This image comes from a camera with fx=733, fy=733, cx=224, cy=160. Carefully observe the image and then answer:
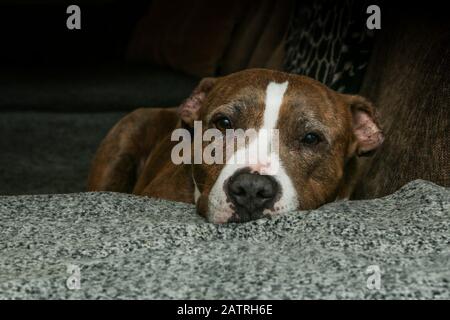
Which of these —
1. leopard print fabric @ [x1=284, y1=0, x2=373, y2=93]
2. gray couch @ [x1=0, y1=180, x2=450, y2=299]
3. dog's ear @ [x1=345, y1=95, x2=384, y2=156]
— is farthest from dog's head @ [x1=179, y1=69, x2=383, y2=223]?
leopard print fabric @ [x1=284, y1=0, x2=373, y2=93]

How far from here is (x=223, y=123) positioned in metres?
2.71

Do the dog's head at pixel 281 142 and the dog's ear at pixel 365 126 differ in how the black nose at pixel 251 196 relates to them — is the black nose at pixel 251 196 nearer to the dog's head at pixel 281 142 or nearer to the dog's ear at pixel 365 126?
the dog's head at pixel 281 142

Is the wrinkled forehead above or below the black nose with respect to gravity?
above

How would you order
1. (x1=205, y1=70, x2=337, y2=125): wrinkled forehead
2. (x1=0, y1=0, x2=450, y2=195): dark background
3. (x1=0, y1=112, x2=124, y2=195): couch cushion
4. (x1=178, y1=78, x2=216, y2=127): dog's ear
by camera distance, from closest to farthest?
(x1=205, y1=70, x2=337, y2=125): wrinkled forehead
(x1=0, y1=0, x2=450, y2=195): dark background
(x1=178, y1=78, x2=216, y2=127): dog's ear
(x1=0, y1=112, x2=124, y2=195): couch cushion

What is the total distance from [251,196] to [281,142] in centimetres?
36

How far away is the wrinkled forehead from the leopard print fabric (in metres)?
0.74

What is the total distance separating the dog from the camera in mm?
2289

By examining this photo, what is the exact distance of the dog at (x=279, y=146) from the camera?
7.51ft

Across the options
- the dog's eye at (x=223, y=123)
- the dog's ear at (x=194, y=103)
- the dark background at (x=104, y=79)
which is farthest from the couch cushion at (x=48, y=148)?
the dog's eye at (x=223, y=123)

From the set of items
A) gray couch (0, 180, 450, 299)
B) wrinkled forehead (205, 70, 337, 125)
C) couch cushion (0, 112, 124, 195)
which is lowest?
couch cushion (0, 112, 124, 195)

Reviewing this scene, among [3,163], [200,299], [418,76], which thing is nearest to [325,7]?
[418,76]

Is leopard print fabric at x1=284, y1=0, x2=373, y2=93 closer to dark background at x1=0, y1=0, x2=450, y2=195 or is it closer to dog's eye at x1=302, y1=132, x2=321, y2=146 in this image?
dark background at x1=0, y1=0, x2=450, y2=195

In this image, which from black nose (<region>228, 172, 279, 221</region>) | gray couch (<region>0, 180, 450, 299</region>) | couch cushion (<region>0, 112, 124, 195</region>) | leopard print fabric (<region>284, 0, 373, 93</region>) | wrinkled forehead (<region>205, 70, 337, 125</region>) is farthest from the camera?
couch cushion (<region>0, 112, 124, 195</region>)
